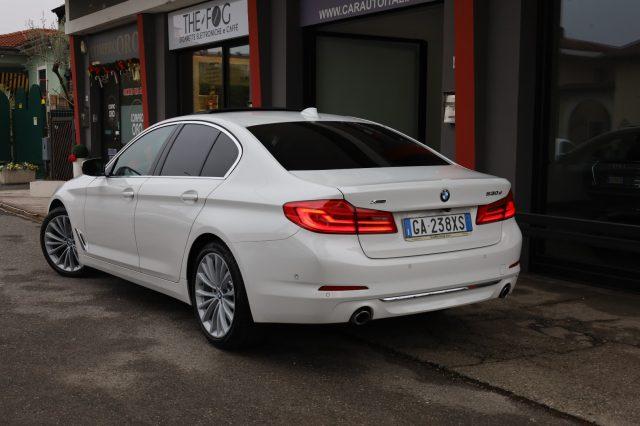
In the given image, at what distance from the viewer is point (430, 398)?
4.20 meters

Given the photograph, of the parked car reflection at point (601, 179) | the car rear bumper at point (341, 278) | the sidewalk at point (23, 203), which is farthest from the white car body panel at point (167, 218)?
the sidewalk at point (23, 203)

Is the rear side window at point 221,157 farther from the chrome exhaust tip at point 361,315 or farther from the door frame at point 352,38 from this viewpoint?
the door frame at point 352,38

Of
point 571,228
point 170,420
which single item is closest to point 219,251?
point 170,420

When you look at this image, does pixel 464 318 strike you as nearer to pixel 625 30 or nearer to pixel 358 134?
pixel 358 134

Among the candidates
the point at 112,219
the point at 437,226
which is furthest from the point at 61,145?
the point at 437,226

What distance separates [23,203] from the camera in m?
14.7

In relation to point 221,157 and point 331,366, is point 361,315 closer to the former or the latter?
point 331,366

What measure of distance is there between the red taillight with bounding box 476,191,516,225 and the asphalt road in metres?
0.95

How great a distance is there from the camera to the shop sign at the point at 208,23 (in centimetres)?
1274

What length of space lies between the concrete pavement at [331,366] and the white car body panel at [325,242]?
15.9 inches

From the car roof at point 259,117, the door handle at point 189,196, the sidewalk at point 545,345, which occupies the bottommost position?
the sidewalk at point 545,345

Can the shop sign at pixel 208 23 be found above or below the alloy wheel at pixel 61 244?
above

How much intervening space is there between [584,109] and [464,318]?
2729mm

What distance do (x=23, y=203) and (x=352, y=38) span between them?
278 inches
